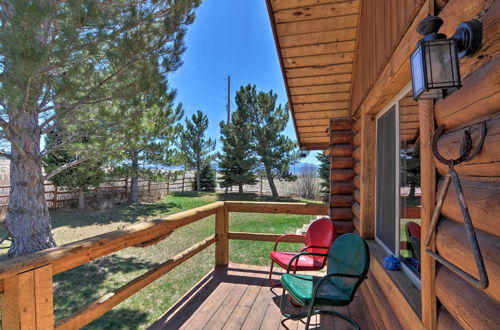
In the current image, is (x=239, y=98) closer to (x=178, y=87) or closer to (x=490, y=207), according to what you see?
(x=178, y=87)

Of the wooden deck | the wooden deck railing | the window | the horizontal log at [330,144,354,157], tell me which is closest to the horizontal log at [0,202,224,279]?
the wooden deck railing

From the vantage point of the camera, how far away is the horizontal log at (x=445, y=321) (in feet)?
2.73

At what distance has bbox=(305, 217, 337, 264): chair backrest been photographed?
110 inches

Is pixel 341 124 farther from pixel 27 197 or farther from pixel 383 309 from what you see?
pixel 27 197

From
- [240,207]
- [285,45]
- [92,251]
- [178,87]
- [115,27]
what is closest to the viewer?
[92,251]

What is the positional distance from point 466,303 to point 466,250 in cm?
14

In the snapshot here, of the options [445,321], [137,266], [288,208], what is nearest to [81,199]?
[137,266]

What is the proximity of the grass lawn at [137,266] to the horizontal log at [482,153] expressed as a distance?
3109 mm

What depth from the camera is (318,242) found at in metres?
2.90

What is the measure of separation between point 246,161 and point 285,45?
11.9 metres

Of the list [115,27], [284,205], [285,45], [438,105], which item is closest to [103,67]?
[115,27]

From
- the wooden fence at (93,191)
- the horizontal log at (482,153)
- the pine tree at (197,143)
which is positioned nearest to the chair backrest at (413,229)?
the horizontal log at (482,153)

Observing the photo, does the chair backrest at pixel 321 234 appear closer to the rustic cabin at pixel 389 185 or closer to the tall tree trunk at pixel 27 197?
the rustic cabin at pixel 389 185

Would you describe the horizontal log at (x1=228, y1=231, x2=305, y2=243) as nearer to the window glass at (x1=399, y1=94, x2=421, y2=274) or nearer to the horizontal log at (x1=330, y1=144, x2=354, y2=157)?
the horizontal log at (x1=330, y1=144, x2=354, y2=157)
